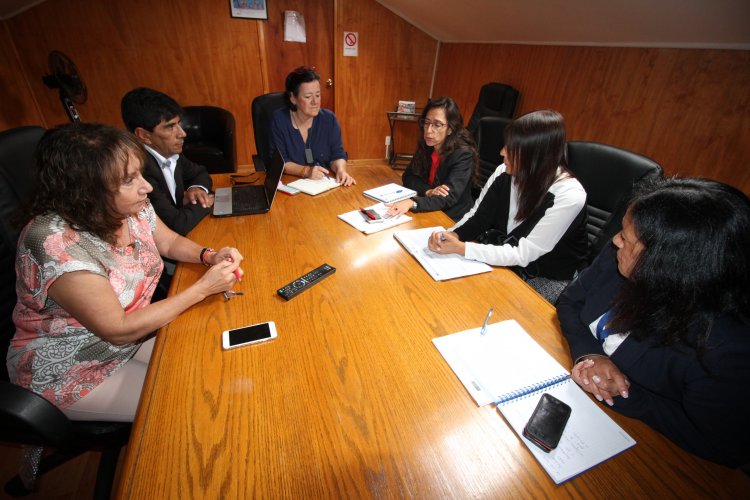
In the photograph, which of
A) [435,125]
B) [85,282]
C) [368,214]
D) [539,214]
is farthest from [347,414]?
[435,125]

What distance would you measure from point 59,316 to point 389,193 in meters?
1.44

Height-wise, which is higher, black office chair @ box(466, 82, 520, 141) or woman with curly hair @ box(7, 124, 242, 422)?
black office chair @ box(466, 82, 520, 141)

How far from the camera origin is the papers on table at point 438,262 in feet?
4.02

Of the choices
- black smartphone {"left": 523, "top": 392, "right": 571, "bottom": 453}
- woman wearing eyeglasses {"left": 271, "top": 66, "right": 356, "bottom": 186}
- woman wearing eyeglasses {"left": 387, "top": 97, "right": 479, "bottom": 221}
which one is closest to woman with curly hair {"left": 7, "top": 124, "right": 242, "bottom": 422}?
black smartphone {"left": 523, "top": 392, "right": 571, "bottom": 453}

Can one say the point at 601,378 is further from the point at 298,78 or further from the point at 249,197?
the point at 298,78

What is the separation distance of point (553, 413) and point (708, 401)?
11.9 inches

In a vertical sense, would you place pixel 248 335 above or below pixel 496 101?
below

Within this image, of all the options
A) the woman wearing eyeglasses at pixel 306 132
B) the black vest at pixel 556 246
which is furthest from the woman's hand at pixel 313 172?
the black vest at pixel 556 246

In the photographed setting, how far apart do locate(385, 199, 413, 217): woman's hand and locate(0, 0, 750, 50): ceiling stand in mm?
1718

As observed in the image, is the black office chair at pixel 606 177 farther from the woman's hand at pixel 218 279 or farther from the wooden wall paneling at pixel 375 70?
the wooden wall paneling at pixel 375 70

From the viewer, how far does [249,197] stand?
1750mm

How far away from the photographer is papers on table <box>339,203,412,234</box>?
1.52 m

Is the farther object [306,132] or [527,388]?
[306,132]

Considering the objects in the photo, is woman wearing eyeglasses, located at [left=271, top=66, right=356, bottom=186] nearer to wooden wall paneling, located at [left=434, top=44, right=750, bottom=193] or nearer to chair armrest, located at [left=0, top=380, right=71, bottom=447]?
chair armrest, located at [left=0, top=380, right=71, bottom=447]
